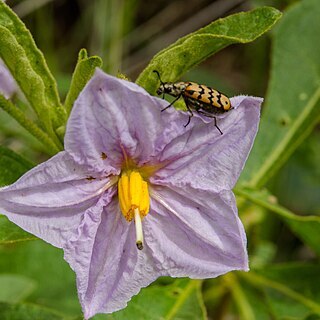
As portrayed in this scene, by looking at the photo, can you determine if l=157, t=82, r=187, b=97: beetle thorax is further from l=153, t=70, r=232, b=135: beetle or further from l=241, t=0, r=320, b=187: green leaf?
l=241, t=0, r=320, b=187: green leaf

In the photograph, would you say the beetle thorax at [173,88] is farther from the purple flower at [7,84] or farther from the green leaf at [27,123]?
the purple flower at [7,84]

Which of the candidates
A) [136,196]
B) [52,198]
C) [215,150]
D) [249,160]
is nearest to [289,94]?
[249,160]

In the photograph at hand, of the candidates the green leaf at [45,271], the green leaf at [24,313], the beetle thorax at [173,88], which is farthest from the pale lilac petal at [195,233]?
the green leaf at [45,271]

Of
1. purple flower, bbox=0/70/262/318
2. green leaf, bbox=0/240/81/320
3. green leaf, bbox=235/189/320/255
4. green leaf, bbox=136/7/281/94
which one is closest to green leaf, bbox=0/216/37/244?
purple flower, bbox=0/70/262/318

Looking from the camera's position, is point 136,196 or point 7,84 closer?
point 136,196

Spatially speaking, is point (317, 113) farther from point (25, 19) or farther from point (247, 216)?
point (25, 19)

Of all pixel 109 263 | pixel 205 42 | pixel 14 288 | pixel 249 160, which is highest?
pixel 205 42

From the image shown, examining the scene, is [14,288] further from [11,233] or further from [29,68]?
[29,68]
